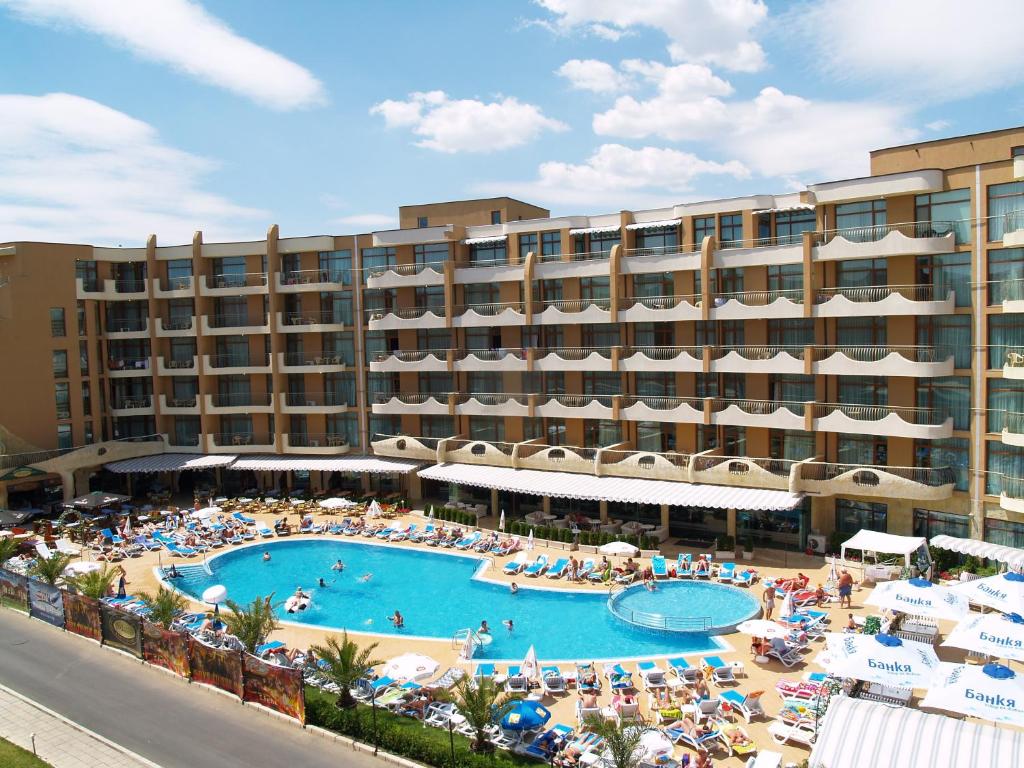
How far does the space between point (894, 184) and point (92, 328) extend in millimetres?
47246

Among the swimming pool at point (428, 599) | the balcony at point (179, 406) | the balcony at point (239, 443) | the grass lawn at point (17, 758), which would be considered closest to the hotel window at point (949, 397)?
the swimming pool at point (428, 599)

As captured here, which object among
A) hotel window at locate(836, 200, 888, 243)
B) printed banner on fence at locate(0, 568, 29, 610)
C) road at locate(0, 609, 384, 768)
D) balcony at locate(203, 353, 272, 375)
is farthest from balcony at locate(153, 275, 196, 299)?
hotel window at locate(836, 200, 888, 243)

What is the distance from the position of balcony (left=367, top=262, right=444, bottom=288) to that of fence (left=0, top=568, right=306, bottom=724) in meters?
24.3

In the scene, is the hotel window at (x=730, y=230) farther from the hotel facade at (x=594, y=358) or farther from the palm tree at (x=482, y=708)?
the palm tree at (x=482, y=708)

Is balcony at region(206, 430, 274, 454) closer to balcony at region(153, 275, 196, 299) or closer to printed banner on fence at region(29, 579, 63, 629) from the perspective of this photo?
balcony at region(153, 275, 196, 299)

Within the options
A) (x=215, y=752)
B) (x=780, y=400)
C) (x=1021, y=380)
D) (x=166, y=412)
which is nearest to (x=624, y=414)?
(x=780, y=400)

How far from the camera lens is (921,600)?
984 inches

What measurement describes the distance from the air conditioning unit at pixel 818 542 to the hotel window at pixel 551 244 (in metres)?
19.8

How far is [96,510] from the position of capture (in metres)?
47.9

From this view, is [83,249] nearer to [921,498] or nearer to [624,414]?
[624,414]

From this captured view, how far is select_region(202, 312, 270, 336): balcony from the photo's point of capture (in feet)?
168

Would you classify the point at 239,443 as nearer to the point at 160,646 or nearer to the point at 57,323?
the point at 57,323

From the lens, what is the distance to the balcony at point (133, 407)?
5291 cm

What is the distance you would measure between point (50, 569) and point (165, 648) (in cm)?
875
